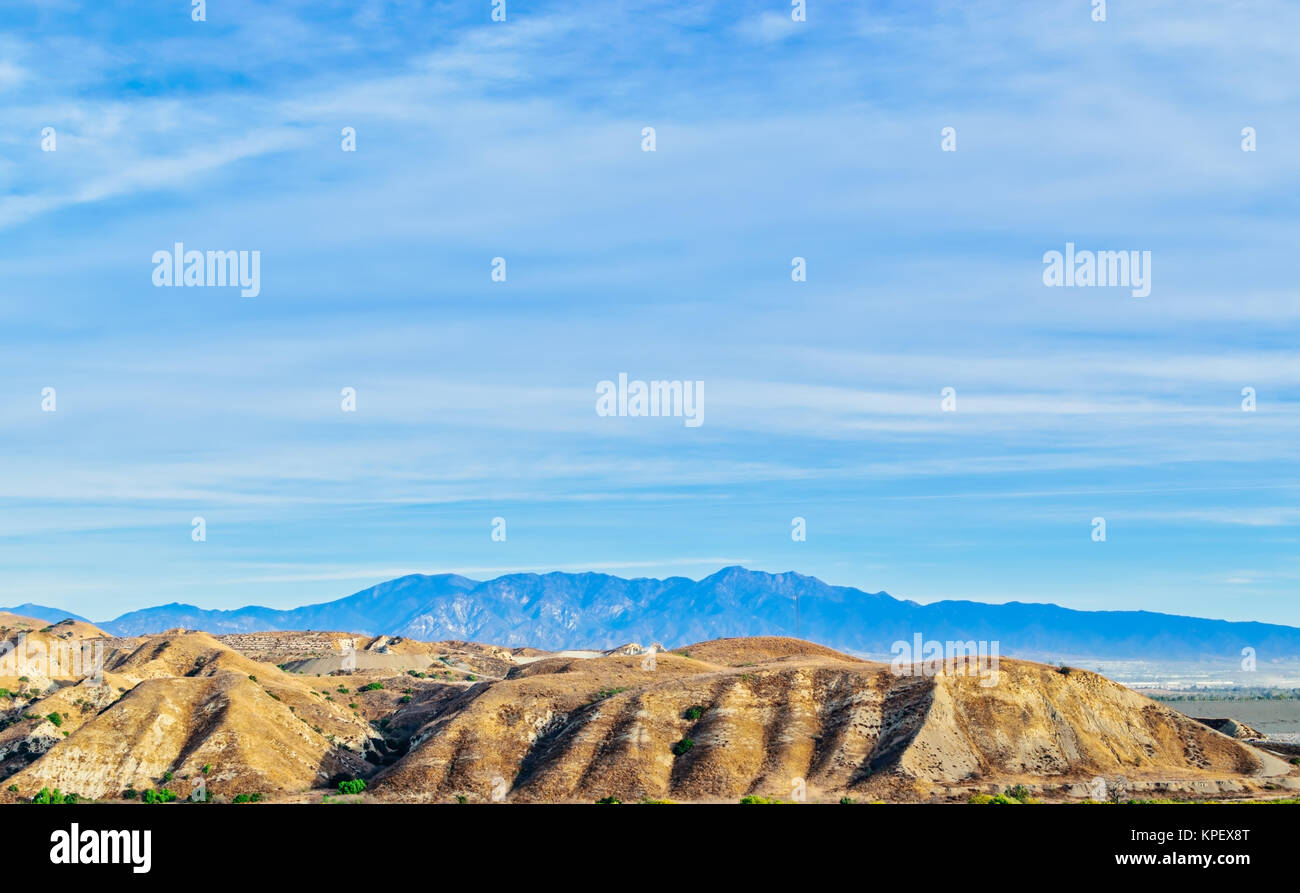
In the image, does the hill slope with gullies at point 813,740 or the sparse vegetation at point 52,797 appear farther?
the sparse vegetation at point 52,797

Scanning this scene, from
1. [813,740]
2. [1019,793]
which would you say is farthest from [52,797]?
[1019,793]

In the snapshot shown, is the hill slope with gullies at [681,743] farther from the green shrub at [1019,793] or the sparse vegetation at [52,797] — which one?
the green shrub at [1019,793]

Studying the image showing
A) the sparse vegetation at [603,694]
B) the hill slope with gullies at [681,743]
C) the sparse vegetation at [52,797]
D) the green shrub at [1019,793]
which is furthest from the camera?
the sparse vegetation at [603,694]

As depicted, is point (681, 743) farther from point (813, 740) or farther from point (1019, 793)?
point (1019, 793)

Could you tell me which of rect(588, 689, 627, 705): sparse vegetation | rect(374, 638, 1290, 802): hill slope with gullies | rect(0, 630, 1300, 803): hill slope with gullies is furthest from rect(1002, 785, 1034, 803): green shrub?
rect(588, 689, 627, 705): sparse vegetation

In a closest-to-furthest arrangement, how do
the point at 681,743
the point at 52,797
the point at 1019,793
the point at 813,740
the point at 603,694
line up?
the point at 1019,793 < the point at 52,797 < the point at 813,740 < the point at 681,743 < the point at 603,694

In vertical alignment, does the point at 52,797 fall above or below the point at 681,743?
below

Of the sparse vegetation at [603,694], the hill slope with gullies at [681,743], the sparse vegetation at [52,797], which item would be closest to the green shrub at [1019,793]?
the hill slope with gullies at [681,743]

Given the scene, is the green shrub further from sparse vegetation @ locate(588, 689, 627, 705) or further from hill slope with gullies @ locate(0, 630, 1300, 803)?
sparse vegetation @ locate(588, 689, 627, 705)
